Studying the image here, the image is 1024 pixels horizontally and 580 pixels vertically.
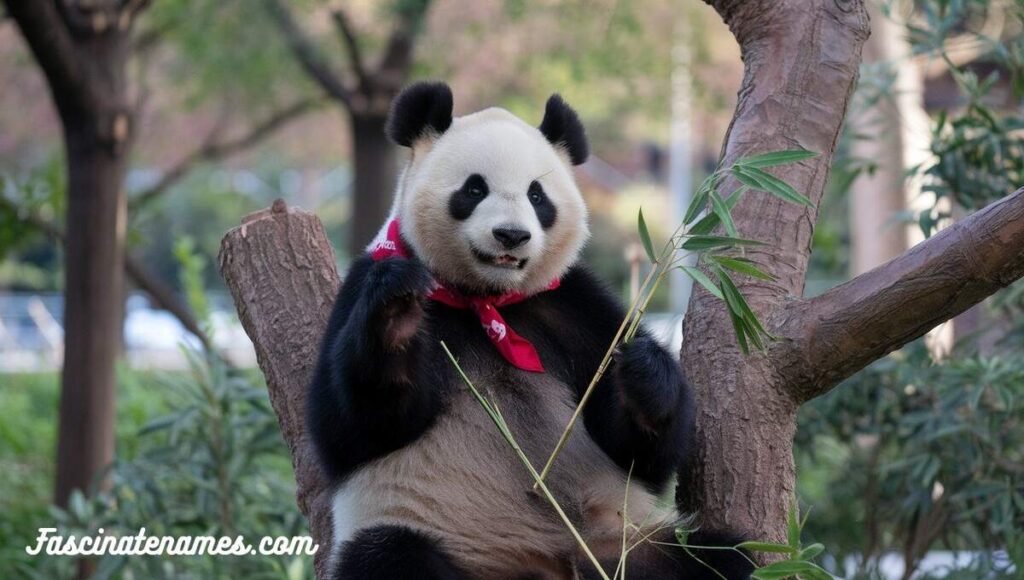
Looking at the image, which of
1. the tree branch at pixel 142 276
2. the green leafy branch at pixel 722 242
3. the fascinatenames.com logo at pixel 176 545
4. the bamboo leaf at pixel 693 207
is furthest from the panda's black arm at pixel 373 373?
the tree branch at pixel 142 276

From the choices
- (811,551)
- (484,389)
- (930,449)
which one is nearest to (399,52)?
(930,449)

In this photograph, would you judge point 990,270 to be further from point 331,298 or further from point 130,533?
point 130,533

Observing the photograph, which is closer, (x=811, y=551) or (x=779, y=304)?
(x=811, y=551)

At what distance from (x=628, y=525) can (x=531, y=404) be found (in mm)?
382

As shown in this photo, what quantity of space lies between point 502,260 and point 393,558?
751mm

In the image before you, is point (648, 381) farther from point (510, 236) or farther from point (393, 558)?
point (393, 558)

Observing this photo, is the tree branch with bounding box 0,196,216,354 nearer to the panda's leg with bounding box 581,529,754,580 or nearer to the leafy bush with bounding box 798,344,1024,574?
the leafy bush with bounding box 798,344,1024,574

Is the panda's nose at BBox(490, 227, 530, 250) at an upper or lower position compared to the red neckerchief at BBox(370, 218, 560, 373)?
upper

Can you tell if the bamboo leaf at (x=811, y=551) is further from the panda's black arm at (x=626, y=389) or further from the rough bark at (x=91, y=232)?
the rough bark at (x=91, y=232)

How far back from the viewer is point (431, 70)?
29.5 feet

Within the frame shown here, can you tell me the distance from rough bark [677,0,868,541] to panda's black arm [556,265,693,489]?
0.42 ft

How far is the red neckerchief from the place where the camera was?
291 cm

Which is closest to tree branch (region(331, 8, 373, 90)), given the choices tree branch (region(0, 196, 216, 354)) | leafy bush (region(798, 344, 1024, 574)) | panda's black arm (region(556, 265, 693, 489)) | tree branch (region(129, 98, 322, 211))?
tree branch (region(129, 98, 322, 211))

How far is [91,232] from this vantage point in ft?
18.0
